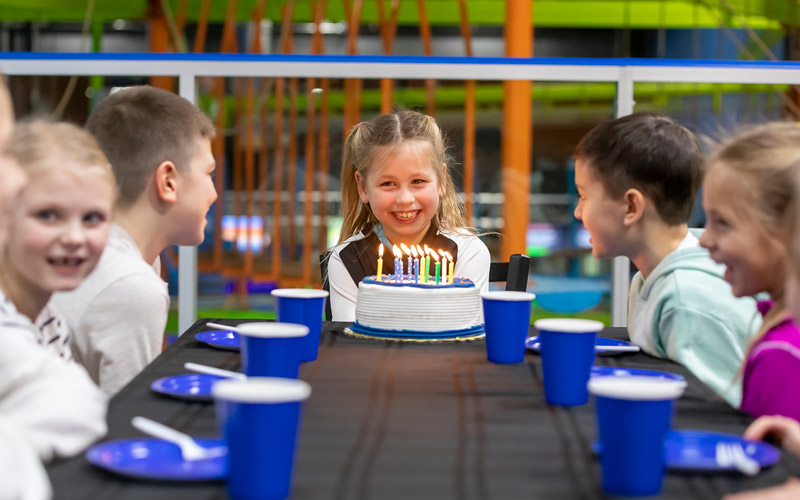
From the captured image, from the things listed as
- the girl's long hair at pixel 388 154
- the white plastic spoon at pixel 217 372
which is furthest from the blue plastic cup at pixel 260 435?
the girl's long hair at pixel 388 154

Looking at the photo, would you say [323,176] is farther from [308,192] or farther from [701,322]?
[701,322]

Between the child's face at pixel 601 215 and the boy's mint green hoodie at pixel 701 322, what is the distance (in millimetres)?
244

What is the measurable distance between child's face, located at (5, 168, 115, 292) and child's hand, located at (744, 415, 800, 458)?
89 cm

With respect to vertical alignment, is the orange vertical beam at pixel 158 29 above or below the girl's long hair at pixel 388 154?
above

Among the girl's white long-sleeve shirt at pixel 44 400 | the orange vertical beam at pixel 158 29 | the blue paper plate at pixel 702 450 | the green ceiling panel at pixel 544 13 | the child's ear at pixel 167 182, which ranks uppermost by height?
the green ceiling panel at pixel 544 13

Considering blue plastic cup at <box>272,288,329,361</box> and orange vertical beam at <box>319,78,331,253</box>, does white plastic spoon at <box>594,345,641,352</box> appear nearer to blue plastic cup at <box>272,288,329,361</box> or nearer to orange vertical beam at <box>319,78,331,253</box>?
blue plastic cup at <box>272,288,329,361</box>

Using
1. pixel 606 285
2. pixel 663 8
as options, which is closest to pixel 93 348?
pixel 606 285

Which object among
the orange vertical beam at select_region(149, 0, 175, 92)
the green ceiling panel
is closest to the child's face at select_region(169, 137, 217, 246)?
the orange vertical beam at select_region(149, 0, 175, 92)

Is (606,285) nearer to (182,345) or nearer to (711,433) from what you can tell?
(182,345)

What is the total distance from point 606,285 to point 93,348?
7.19 feet

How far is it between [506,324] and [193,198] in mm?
801

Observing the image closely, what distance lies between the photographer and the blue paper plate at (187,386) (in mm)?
1123

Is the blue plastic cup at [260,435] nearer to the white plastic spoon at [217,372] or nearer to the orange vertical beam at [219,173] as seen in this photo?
the white plastic spoon at [217,372]

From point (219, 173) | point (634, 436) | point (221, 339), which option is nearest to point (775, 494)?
point (634, 436)
